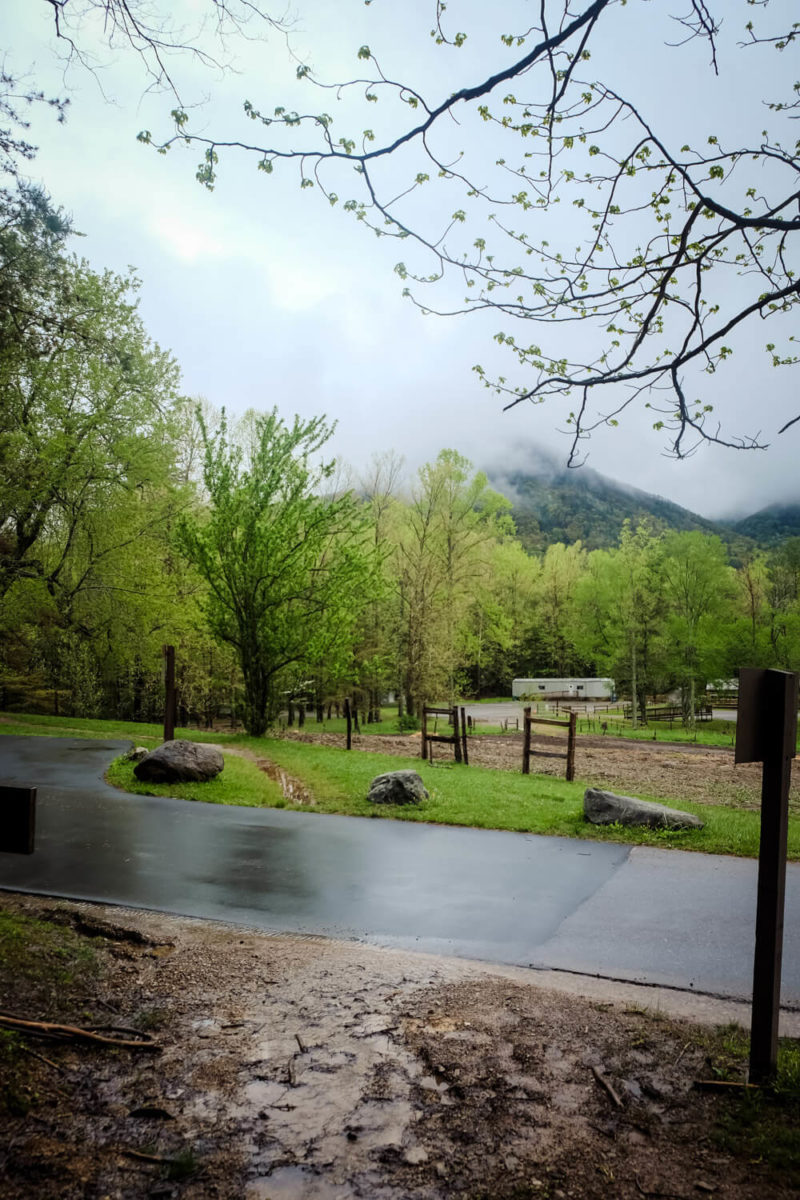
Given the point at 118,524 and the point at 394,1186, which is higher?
the point at 118,524

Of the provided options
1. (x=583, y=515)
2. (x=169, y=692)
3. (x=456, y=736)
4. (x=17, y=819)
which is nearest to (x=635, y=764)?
(x=456, y=736)

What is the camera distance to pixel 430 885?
6.99 m

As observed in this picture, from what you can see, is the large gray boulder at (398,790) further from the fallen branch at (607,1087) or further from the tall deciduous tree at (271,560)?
the tall deciduous tree at (271,560)

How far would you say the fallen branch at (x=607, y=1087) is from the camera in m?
3.24

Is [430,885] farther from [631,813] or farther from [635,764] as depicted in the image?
[635,764]

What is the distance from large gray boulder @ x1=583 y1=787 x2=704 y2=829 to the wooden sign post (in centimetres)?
609

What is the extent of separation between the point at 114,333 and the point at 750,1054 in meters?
→ 25.4

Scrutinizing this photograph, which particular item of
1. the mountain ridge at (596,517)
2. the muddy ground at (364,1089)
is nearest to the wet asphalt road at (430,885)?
the muddy ground at (364,1089)

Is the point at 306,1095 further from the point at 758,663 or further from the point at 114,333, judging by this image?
the point at 758,663

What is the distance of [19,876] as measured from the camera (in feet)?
22.2

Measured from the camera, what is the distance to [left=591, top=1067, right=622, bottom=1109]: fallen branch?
10.6 feet

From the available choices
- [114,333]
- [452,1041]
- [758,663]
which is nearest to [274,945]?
[452,1041]

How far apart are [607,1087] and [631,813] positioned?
6.54 metres

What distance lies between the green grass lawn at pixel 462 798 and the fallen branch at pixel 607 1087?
5.42 meters
